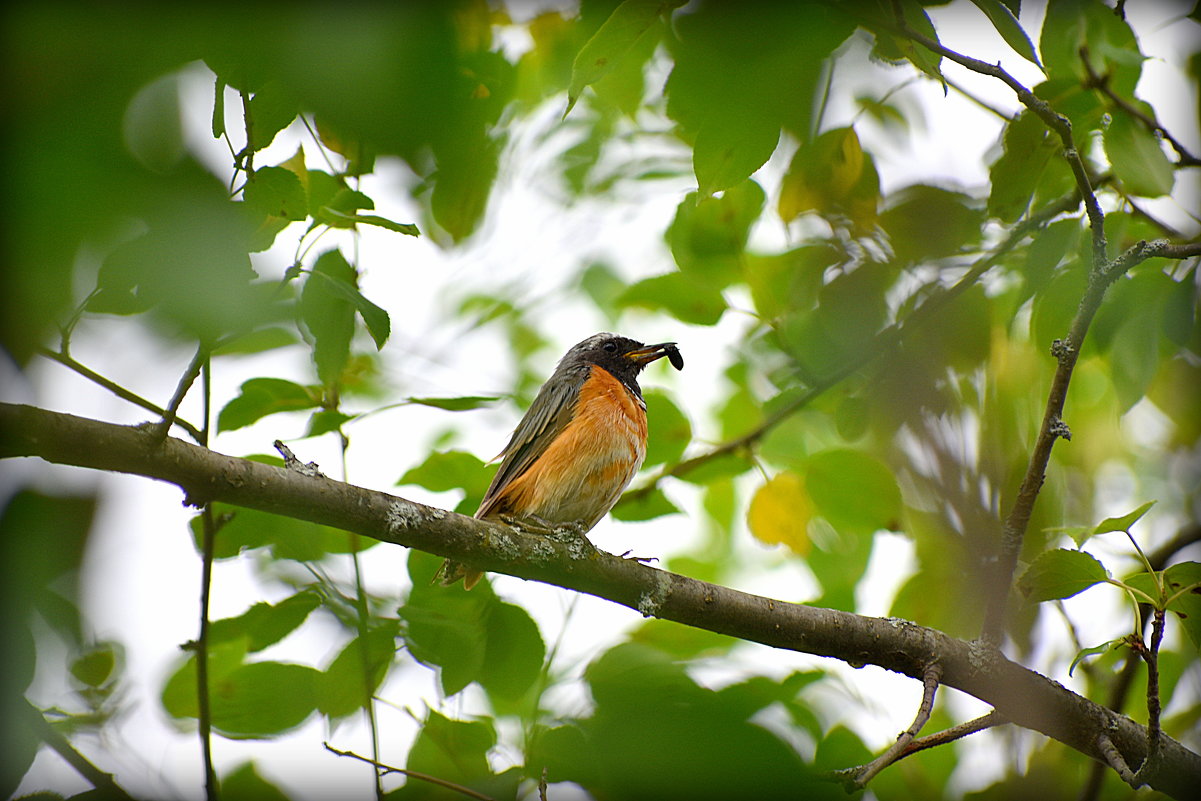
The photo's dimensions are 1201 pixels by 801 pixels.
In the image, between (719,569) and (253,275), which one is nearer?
(253,275)

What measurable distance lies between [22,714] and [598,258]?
15.7 feet

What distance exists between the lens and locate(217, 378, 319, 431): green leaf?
9.90ft

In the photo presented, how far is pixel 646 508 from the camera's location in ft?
13.8

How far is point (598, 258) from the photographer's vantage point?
634 cm

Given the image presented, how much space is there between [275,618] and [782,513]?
238 centimetres

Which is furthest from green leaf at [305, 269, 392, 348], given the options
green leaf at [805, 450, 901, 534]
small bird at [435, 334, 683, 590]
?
small bird at [435, 334, 683, 590]

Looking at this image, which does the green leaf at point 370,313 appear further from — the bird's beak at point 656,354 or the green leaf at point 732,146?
the bird's beak at point 656,354

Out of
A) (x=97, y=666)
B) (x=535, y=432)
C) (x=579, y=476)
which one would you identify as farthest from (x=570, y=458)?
(x=97, y=666)

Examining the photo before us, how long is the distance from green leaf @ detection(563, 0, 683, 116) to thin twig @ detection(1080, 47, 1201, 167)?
5.62 feet

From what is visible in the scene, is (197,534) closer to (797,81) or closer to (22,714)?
(22,714)

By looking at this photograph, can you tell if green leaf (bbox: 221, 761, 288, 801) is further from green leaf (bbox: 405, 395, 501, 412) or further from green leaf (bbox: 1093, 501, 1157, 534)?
green leaf (bbox: 1093, 501, 1157, 534)

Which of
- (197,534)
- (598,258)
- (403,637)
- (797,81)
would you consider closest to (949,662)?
(403,637)

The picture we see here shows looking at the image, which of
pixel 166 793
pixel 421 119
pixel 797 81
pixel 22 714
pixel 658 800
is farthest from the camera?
pixel 166 793

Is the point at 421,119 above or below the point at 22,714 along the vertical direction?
above
